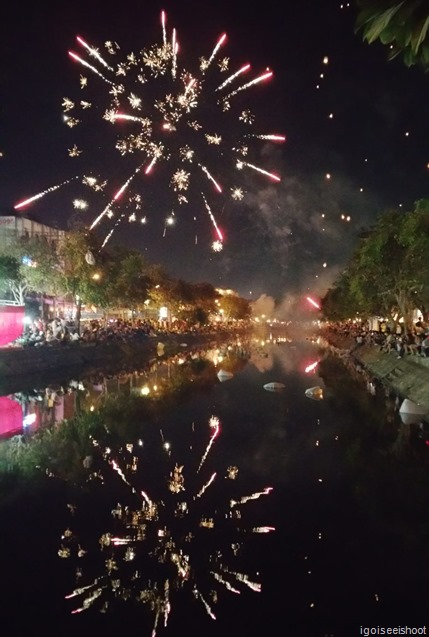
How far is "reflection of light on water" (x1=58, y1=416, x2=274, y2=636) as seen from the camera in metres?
8.49

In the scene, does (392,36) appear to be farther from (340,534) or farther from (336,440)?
(336,440)

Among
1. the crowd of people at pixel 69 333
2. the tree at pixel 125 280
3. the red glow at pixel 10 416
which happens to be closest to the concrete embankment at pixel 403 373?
the red glow at pixel 10 416

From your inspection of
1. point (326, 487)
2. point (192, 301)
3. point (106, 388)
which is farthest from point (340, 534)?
point (192, 301)

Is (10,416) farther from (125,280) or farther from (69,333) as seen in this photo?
(125,280)

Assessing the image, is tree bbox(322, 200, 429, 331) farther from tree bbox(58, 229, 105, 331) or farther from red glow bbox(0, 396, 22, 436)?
red glow bbox(0, 396, 22, 436)

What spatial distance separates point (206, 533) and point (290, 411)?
16.1 m

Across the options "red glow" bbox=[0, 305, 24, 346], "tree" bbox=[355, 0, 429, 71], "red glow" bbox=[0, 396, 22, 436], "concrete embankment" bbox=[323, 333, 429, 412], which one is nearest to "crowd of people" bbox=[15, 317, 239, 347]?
"red glow" bbox=[0, 305, 24, 346]

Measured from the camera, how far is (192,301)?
123 meters

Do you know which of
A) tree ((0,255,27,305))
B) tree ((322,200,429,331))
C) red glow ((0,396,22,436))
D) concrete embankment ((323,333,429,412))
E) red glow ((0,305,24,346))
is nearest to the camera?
red glow ((0,396,22,436))

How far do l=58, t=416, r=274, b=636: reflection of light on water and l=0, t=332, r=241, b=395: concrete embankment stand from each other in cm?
2035

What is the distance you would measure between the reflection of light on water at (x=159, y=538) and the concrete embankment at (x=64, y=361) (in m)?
20.3

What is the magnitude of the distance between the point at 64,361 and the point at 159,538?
1517 inches

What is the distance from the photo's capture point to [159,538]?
10.6 m

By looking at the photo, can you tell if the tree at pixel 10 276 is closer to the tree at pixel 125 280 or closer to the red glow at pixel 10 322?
the tree at pixel 125 280
